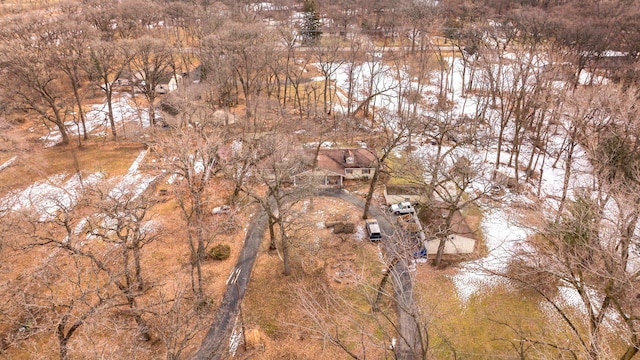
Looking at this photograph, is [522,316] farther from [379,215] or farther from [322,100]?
[322,100]

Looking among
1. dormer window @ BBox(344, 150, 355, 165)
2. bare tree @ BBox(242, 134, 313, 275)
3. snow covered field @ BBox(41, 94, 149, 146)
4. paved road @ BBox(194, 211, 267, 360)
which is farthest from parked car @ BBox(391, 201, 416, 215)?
snow covered field @ BBox(41, 94, 149, 146)

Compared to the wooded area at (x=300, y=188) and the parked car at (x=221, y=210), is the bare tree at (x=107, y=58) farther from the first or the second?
the parked car at (x=221, y=210)

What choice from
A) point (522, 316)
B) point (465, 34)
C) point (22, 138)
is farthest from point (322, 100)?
point (522, 316)

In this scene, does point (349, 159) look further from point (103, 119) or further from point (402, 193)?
point (103, 119)

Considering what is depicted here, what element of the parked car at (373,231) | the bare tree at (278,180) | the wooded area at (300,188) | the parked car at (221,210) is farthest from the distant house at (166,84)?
the parked car at (373,231)

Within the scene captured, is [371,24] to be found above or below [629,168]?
above

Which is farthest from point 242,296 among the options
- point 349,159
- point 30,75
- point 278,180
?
point 30,75
